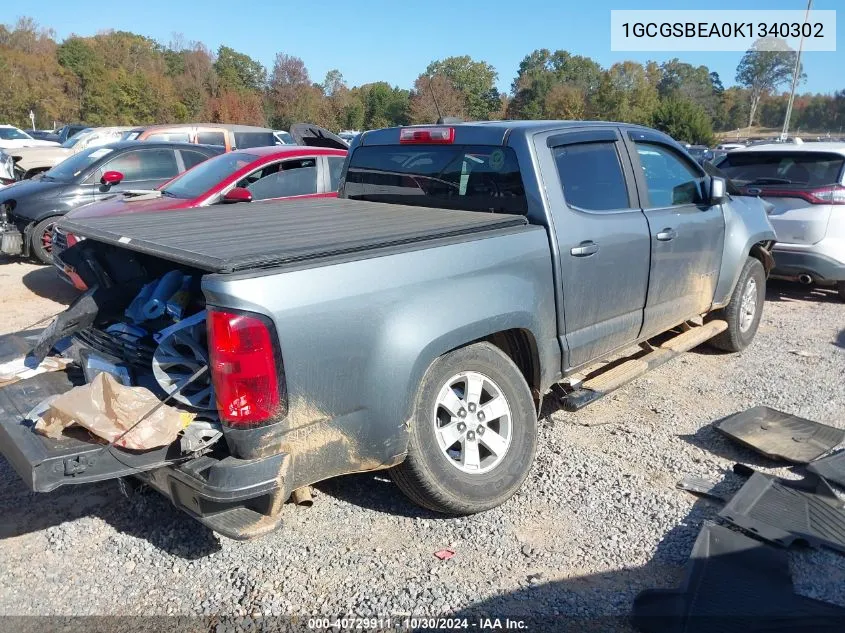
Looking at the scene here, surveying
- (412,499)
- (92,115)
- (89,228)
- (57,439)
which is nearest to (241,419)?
(57,439)

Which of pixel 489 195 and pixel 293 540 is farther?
pixel 489 195

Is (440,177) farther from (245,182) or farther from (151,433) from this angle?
(245,182)

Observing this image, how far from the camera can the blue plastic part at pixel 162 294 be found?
3.45 m

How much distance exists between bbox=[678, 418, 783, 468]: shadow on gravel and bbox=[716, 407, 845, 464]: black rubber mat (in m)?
0.06

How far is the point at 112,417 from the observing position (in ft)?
8.79

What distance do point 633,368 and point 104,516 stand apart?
319cm

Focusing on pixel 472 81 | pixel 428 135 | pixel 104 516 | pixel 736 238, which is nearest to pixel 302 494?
pixel 104 516

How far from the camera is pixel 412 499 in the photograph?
3299 millimetres

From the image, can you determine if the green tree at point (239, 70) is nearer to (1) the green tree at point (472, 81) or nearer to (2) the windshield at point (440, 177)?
(1) the green tree at point (472, 81)

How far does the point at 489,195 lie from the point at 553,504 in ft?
5.94

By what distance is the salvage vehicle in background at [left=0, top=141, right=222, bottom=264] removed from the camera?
8570mm

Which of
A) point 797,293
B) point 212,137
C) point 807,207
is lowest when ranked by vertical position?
point 797,293

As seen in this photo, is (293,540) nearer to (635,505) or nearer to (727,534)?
(635,505)

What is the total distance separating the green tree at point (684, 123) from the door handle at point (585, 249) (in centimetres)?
3726
